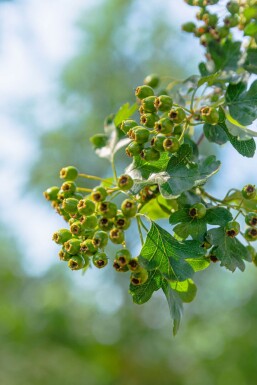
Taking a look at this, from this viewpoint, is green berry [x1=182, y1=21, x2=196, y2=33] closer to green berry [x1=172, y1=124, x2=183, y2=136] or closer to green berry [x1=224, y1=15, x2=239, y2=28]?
green berry [x1=224, y1=15, x2=239, y2=28]

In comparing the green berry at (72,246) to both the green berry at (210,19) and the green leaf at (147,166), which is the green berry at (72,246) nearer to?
the green leaf at (147,166)

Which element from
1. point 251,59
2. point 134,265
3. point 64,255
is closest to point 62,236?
point 64,255

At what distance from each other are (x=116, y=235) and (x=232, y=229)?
0.19 meters

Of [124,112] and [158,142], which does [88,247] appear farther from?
[124,112]

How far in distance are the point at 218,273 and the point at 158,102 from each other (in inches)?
457

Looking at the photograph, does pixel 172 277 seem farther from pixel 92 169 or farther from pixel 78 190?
pixel 92 169

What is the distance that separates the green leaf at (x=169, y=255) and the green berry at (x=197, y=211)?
0.14ft

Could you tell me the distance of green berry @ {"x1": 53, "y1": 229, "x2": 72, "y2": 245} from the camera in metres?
0.96

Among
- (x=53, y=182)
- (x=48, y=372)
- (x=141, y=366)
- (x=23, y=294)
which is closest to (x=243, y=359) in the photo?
(x=141, y=366)

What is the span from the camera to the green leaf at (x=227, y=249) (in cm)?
95

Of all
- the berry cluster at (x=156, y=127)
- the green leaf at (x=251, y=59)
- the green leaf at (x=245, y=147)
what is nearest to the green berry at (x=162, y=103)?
the berry cluster at (x=156, y=127)

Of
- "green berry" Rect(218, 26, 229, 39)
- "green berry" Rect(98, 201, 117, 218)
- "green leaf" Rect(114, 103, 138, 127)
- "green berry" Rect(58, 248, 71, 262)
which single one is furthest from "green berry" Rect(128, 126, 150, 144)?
"green berry" Rect(218, 26, 229, 39)

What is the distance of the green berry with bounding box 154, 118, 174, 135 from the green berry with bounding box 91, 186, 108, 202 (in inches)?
5.0

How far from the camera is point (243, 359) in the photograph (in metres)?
10.0
